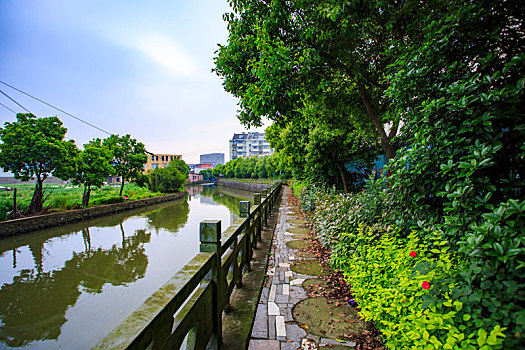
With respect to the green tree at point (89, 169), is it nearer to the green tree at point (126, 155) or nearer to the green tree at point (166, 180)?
the green tree at point (126, 155)

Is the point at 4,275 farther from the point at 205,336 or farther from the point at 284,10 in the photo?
the point at 284,10

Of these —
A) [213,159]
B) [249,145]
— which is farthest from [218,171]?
[213,159]

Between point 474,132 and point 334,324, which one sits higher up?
point 474,132

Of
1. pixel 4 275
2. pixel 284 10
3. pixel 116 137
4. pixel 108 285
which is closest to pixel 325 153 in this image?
pixel 284 10

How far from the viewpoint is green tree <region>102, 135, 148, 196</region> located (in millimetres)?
23672

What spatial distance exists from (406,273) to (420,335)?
1.89 ft

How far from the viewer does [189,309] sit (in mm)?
1841

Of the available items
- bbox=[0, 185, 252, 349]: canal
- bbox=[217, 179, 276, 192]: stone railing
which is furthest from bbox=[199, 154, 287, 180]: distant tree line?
bbox=[0, 185, 252, 349]: canal

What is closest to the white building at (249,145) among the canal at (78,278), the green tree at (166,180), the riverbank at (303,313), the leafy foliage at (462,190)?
the green tree at (166,180)

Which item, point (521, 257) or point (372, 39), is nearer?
point (521, 257)

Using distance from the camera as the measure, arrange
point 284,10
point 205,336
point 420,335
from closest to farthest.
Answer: point 420,335
point 205,336
point 284,10

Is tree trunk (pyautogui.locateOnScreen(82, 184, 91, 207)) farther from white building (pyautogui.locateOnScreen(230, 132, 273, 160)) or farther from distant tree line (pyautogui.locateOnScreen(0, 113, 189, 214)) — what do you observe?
white building (pyautogui.locateOnScreen(230, 132, 273, 160))

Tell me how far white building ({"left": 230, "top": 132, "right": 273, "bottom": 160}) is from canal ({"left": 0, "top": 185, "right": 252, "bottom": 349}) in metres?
81.0

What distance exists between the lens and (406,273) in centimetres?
232
